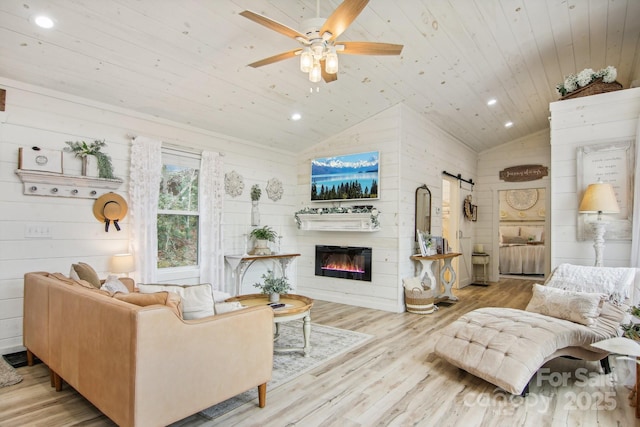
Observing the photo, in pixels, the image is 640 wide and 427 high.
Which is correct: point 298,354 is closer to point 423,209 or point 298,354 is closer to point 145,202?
point 145,202

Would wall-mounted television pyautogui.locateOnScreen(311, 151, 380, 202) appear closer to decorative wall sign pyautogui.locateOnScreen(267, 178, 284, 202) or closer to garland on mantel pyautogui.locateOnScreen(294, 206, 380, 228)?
garland on mantel pyautogui.locateOnScreen(294, 206, 380, 228)

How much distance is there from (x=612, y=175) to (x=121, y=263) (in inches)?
207

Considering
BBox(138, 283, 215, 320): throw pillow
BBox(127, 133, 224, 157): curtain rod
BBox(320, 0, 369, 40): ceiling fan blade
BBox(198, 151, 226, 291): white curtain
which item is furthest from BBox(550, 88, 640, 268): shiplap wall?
BBox(127, 133, 224, 157): curtain rod

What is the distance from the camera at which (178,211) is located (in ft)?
15.3

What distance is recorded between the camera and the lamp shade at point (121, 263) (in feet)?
12.1

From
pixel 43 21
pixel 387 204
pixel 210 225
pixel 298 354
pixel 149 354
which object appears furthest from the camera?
pixel 387 204

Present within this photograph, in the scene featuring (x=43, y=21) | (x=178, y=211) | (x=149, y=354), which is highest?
(x=43, y=21)

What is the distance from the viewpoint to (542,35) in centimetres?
391

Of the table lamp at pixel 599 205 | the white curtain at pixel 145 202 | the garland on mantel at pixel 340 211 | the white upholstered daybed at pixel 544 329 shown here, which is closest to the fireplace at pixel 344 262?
the garland on mantel at pixel 340 211

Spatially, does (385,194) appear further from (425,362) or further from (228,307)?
(228,307)

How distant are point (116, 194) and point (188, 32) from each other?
196 centimetres

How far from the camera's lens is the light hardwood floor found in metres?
2.31

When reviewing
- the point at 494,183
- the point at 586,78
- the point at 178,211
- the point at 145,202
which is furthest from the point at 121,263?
the point at 494,183

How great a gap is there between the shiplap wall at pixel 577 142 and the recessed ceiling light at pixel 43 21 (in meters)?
4.97
